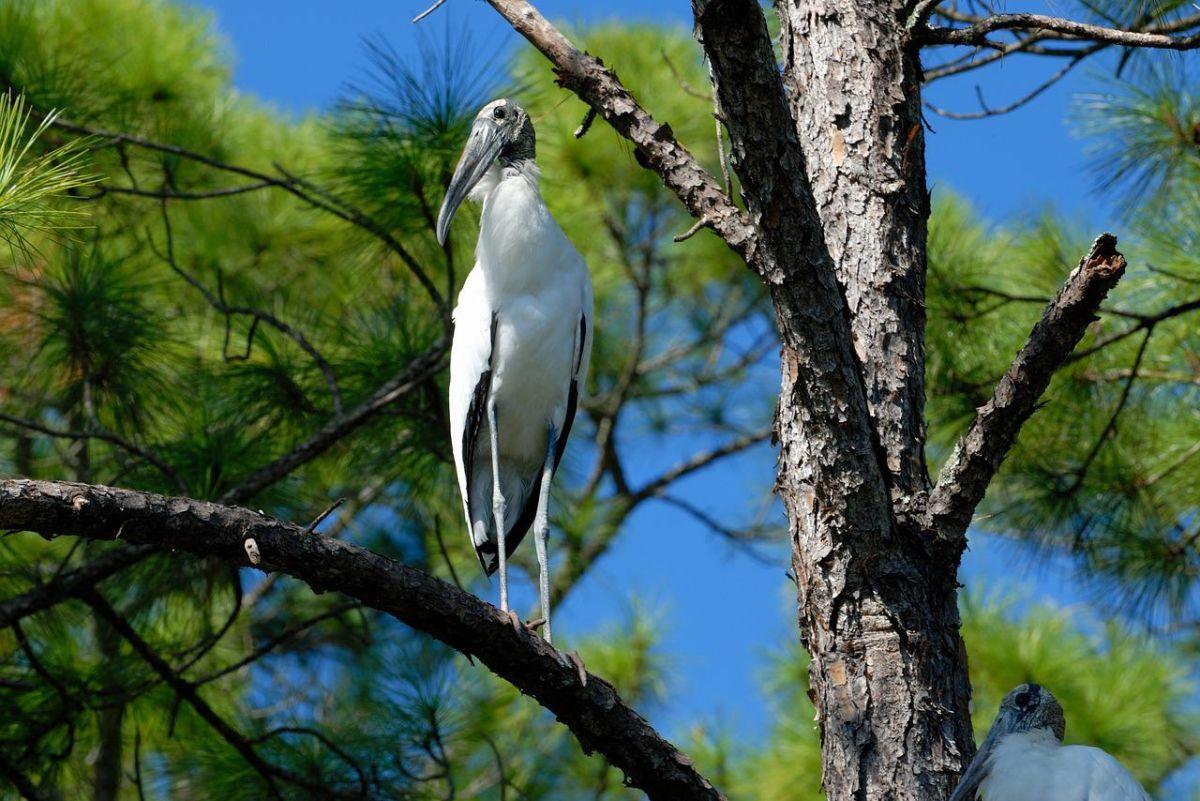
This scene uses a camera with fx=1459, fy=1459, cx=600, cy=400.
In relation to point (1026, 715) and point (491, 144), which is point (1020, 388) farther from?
point (491, 144)

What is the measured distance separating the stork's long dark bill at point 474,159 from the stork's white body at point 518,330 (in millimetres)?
82

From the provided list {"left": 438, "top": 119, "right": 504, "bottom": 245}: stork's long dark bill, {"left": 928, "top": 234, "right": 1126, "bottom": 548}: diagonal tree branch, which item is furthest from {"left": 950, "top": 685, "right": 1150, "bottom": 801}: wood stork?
{"left": 438, "top": 119, "right": 504, "bottom": 245}: stork's long dark bill

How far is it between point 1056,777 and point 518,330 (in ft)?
5.22

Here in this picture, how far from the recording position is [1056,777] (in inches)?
91.4

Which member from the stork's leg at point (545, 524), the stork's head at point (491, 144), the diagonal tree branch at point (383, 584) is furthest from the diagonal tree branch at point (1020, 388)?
the stork's head at point (491, 144)

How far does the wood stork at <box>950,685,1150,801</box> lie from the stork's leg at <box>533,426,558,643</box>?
979 millimetres

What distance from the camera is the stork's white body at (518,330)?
3.38 meters

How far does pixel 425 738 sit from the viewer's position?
12.1 ft

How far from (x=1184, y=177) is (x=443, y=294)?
2284 millimetres

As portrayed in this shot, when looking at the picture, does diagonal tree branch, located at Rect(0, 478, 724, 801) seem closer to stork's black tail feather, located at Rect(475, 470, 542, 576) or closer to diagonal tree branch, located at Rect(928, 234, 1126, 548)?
diagonal tree branch, located at Rect(928, 234, 1126, 548)

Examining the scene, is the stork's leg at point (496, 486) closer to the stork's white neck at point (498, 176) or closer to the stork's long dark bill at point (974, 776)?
the stork's white neck at point (498, 176)

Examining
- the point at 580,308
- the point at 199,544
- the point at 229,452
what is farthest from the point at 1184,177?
the point at 199,544

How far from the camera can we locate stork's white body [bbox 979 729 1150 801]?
226cm

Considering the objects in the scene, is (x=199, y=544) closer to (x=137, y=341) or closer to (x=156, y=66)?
(x=137, y=341)
